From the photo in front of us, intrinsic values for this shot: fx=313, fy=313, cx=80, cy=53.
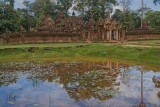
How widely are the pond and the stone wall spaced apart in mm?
22549

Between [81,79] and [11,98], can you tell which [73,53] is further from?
[11,98]

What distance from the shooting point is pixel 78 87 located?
17062 millimetres

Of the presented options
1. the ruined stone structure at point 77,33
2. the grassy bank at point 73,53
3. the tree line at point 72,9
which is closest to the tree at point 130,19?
the tree line at point 72,9

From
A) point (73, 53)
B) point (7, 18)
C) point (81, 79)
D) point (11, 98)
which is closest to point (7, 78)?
point (81, 79)

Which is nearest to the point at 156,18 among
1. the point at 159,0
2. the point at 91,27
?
the point at 159,0

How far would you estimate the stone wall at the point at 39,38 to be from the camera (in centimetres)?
4694

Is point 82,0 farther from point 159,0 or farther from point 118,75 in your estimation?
point 118,75

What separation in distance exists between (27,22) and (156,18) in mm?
33240

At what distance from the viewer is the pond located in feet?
44.2

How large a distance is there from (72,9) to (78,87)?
6129 cm

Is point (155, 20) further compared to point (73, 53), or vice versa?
point (155, 20)

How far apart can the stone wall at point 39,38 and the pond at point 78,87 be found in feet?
74.0

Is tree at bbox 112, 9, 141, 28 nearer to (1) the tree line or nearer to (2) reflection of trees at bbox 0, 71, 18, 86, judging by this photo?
(1) the tree line

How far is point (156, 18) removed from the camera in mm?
59281
